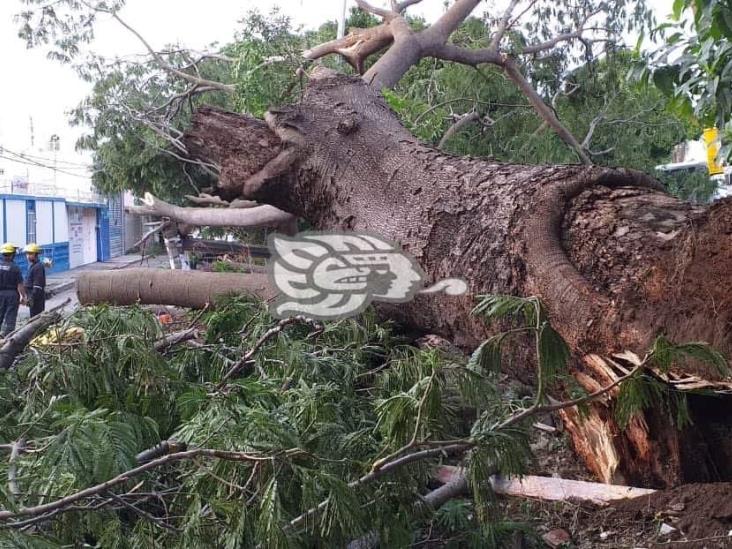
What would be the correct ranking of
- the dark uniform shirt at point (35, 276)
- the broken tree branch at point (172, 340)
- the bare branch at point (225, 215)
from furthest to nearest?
the dark uniform shirt at point (35, 276)
the bare branch at point (225, 215)
the broken tree branch at point (172, 340)

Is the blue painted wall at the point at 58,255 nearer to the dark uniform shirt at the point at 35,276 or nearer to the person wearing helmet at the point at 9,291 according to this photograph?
the dark uniform shirt at the point at 35,276

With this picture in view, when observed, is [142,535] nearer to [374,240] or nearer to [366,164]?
[374,240]

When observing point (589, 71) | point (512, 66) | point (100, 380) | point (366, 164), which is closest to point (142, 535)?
point (100, 380)

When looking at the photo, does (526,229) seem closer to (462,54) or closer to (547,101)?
(462,54)

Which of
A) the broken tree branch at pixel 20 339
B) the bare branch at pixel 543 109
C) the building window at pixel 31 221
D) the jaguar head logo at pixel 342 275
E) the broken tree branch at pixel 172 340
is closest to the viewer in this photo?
the broken tree branch at pixel 20 339

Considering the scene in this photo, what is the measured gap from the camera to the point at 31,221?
15.0m

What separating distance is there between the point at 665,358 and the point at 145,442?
125 cm

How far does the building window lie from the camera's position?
14.7 meters

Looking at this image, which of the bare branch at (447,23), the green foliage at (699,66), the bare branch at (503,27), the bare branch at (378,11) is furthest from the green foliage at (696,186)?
the green foliage at (699,66)

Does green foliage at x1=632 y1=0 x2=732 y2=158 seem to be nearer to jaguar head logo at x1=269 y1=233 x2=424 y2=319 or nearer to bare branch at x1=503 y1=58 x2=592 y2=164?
jaguar head logo at x1=269 y1=233 x2=424 y2=319

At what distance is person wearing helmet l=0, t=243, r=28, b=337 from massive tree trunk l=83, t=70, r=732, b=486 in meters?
3.47

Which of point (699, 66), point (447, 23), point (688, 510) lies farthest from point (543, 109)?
point (688, 510)

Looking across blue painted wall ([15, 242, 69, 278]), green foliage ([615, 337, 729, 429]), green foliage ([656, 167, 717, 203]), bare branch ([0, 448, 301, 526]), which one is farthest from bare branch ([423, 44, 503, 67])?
blue painted wall ([15, 242, 69, 278])

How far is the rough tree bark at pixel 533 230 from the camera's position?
70.9 inches
